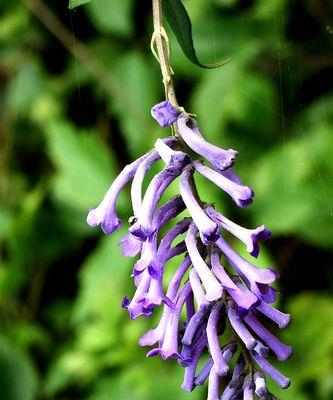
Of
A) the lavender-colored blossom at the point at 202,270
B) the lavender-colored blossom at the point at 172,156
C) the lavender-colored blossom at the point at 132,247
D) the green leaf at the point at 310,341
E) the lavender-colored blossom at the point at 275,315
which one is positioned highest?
Answer: the lavender-colored blossom at the point at 172,156

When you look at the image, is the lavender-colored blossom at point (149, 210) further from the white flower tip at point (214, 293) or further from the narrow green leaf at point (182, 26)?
the narrow green leaf at point (182, 26)

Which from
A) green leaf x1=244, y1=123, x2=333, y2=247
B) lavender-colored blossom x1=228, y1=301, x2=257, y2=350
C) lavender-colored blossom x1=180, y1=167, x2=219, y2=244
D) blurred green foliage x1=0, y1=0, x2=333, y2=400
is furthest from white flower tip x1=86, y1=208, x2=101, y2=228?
green leaf x1=244, y1=123, x2=333, y2=247

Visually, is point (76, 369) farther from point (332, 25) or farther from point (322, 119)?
point (332, 25)

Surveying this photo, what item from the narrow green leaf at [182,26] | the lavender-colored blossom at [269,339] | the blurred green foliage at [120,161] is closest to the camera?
the lavender-colored blossom at [269,339]

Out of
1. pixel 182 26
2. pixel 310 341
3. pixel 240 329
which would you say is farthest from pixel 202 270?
pixel 310 341

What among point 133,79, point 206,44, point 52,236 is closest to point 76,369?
point 52,236

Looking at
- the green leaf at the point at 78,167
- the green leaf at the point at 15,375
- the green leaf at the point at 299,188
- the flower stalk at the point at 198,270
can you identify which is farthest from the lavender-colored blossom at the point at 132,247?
the green leaf at the point at 15,375

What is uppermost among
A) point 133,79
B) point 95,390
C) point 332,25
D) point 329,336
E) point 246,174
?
point 133,79
